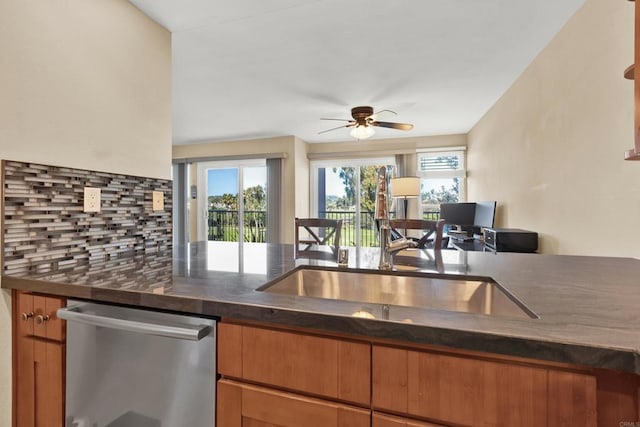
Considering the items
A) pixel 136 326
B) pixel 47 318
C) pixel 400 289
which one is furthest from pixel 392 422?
pixel 47 318

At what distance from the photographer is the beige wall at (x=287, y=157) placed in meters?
5.09

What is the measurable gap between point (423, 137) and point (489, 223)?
2.25 metres

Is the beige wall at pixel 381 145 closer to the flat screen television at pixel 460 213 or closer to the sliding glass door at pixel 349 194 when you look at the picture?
the sliding glass door at pixel 349 194

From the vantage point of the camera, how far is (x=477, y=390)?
22.0 inches

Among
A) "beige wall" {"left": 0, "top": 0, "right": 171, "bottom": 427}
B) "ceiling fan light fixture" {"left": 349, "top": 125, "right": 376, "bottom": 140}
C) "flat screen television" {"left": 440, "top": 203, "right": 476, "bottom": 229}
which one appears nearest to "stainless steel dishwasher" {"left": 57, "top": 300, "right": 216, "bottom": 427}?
"beige wall" {"left": 0, "top": 0, "right": 171, "bottom": 427}

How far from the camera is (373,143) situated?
5.27 m

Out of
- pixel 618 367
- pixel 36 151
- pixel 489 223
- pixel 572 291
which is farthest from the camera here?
pixel 489 223

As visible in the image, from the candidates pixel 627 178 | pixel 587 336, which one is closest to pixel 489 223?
pixel 627 178

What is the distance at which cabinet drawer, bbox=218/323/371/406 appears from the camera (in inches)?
24.8

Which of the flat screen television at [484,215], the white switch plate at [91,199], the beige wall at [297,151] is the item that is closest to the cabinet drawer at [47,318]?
the white switch plate at [91,199]

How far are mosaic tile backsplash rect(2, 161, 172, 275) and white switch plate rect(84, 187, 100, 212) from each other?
0.05 feet

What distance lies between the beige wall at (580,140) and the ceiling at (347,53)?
0.25 m

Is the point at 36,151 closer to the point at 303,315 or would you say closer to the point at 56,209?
the point at 56,209

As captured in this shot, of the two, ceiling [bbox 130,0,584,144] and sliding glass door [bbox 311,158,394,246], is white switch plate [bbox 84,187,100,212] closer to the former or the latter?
ceiling [bbox 130,0,584,144]
